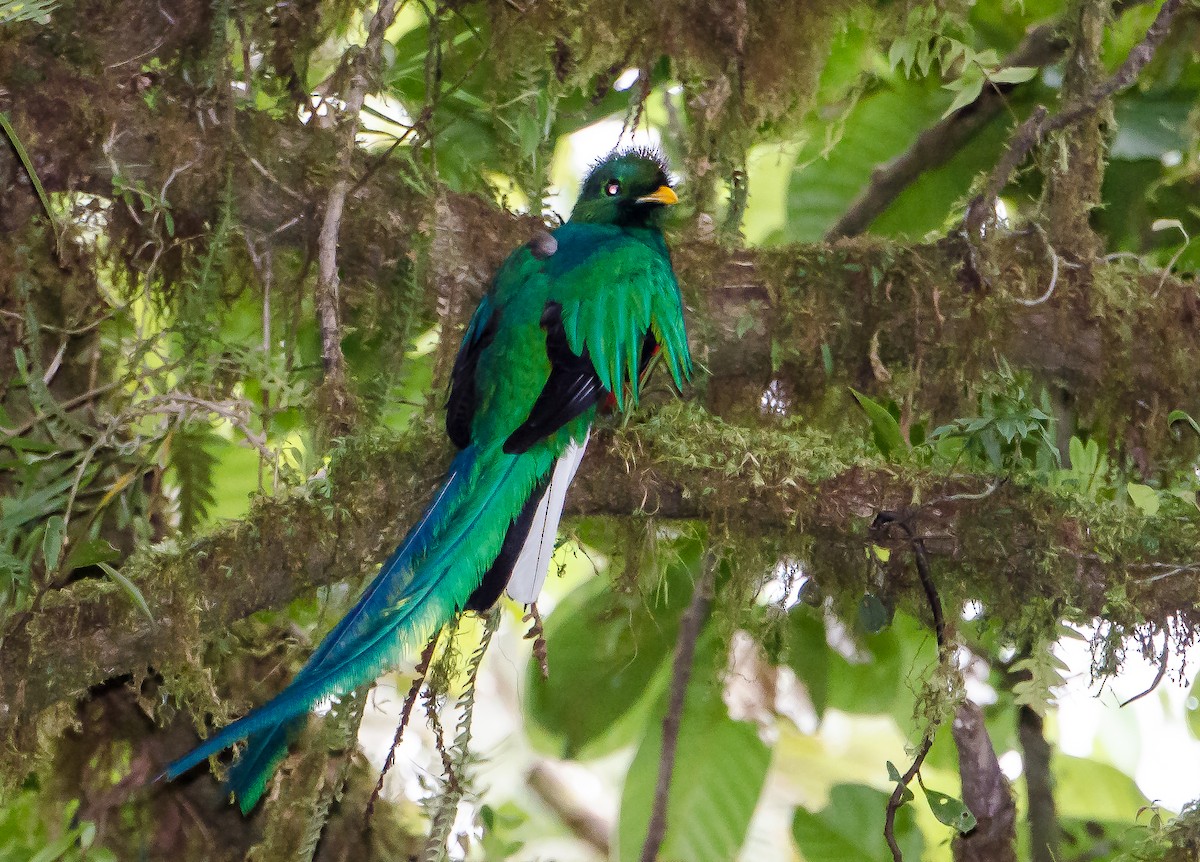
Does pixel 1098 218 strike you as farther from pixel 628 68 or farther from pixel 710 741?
pixel 710 741

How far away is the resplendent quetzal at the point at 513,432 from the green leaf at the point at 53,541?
0.43 metres

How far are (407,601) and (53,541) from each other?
2.19 ft

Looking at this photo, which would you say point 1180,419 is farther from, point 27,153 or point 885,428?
point 27,153

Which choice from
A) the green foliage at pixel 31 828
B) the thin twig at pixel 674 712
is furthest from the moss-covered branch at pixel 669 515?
the thin twig at pixel 674 712

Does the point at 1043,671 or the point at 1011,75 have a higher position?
the point at 1011,75

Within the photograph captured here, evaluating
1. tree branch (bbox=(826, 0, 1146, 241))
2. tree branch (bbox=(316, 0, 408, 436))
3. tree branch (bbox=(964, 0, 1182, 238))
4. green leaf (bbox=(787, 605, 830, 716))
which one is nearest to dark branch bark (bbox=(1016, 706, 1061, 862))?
green leaf (bbox=(787, 605, 830, 716))

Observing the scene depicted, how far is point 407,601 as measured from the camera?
1878mm

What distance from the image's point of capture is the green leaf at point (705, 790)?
2941 millimetres

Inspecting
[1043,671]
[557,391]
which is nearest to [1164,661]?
[1043,671]

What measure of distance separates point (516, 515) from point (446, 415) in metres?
0.28

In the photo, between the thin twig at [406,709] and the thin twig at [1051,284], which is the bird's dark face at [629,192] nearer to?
the thin twig at [1051,284]

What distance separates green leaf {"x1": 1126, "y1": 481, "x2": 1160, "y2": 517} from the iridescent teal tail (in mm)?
1037

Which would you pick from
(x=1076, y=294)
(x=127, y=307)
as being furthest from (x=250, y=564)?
(x=1076, y=294)

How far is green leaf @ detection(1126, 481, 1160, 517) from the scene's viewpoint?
2.17 metres
